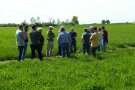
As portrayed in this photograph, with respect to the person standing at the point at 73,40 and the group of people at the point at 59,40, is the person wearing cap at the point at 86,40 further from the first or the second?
the person standing at the point at 73,40

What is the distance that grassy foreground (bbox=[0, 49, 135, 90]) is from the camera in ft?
46.9

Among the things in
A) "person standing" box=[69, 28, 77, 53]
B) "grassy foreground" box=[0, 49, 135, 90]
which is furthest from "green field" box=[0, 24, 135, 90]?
"person standing" box=[69, 28, 77, 53]

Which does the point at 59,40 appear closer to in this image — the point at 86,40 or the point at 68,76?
the point at 86,40

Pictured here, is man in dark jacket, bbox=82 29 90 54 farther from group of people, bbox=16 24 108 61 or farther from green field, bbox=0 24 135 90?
green field, bbox=0 24 135 90

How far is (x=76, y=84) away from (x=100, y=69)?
401 cm

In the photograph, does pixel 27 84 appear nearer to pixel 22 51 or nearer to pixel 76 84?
pixel 76 84

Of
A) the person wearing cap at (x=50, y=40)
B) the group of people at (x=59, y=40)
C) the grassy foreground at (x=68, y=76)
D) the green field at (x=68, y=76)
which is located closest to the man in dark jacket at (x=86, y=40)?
the group of people at (x=59, y=40)

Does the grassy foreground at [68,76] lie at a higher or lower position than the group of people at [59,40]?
lower

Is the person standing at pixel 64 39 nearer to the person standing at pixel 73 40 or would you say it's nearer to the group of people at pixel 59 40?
the group of people at pixel 59 40

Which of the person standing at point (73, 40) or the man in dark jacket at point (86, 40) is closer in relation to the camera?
the man in dark jacket at point (86, 40)

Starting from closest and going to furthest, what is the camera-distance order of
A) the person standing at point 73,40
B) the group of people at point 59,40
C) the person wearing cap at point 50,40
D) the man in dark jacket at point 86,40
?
the group of people at point 59,40 → the person wearing cap at point 50,40 → the man in dark jacket at point 86,40 → the person standing at point 73,40

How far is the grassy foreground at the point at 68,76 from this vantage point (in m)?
14.3

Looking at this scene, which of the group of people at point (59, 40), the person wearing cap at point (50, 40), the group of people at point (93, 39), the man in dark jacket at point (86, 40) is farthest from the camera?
the man in dark jacket at point (86, 40)

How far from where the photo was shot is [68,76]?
1648cm
